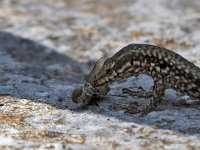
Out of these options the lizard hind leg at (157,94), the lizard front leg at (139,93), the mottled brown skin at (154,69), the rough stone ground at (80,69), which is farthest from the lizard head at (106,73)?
the lizard front leg at (139,93)

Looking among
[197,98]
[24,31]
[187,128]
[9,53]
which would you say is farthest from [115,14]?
[187,128]

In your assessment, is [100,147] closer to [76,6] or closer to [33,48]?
[33,48]

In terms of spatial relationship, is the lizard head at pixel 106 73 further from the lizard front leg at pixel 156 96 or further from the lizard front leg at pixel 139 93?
the lizard front leg at pixel 139 93

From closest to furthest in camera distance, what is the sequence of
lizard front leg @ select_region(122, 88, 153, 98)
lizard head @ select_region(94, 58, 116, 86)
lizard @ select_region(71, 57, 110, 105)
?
lizard head @ select_region(94, 58, 116, 86) < lizard @ select_region(71, 57, 110, 105) < lizard front leg @ select_region(122, 88, 153, 98)

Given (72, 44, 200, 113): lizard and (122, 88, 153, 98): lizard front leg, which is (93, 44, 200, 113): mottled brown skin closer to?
(72, 44, 200, 113): lizard

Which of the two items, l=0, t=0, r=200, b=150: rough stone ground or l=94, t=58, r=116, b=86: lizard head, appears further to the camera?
l=94, t=58, r=116, b=86: lizard head

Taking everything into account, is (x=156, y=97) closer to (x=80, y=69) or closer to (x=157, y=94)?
(x=157, y=94)

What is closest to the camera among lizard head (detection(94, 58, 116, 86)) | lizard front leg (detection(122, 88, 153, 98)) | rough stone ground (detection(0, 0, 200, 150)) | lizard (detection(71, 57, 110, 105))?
rough stone ground (detection(0, 0, 200, 150))

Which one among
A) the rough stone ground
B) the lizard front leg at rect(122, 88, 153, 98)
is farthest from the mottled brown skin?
the lizard front leg at rect(122, 88, 153, 98)
